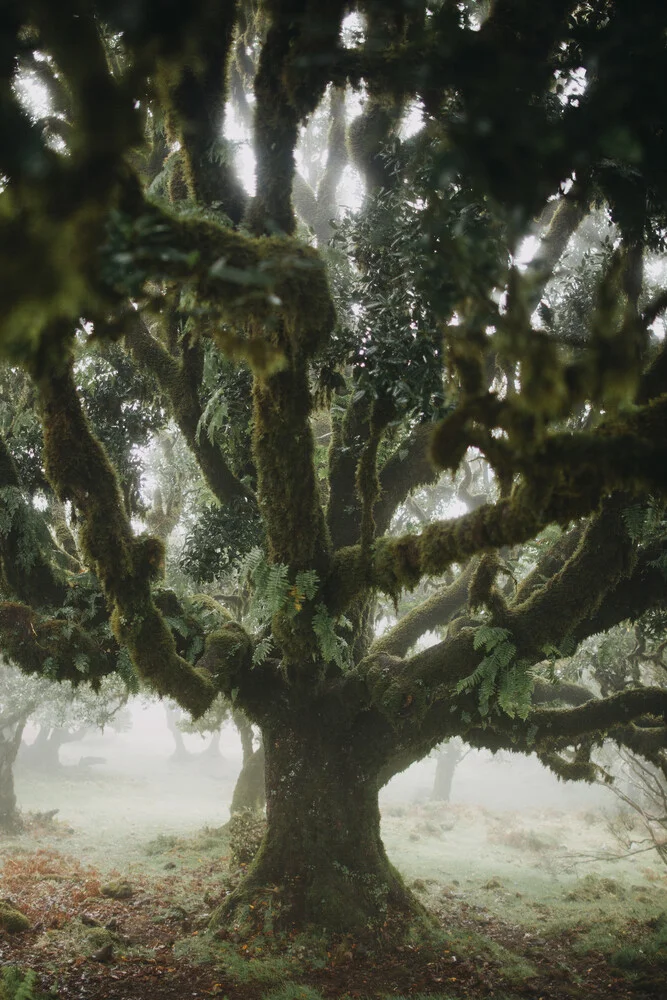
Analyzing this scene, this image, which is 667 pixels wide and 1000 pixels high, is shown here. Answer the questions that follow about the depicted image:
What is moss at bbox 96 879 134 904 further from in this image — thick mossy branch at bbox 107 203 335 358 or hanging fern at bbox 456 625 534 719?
thick mossy branch at bbox 107 203 335 358

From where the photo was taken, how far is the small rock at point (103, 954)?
6180 mm

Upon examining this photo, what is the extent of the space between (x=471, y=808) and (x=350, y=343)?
29.1 metres

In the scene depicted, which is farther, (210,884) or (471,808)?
(471,808)

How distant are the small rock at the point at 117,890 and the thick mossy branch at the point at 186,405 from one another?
641 cm

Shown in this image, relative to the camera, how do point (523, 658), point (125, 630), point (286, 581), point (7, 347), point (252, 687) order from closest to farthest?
point (7, 347), point (286, 581), point (125, 630), point (523, 658), point (252, 687)

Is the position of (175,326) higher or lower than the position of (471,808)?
higher

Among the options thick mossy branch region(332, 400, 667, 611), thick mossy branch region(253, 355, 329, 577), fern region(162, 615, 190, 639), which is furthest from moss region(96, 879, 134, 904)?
thick mossy branch region(332, 400, 667, 611)

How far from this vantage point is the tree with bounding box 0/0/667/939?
257 centimetres

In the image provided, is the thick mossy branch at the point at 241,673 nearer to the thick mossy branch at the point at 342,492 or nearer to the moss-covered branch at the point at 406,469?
the thick mossy branch at the point at 342,492

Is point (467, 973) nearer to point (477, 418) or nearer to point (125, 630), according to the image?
point (125, 630)

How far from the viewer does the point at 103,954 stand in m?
6.23

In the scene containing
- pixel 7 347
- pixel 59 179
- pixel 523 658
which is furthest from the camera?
pixel 523 658

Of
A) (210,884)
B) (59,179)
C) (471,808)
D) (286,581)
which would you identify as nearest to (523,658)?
(286,581)

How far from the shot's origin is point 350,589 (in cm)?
561
